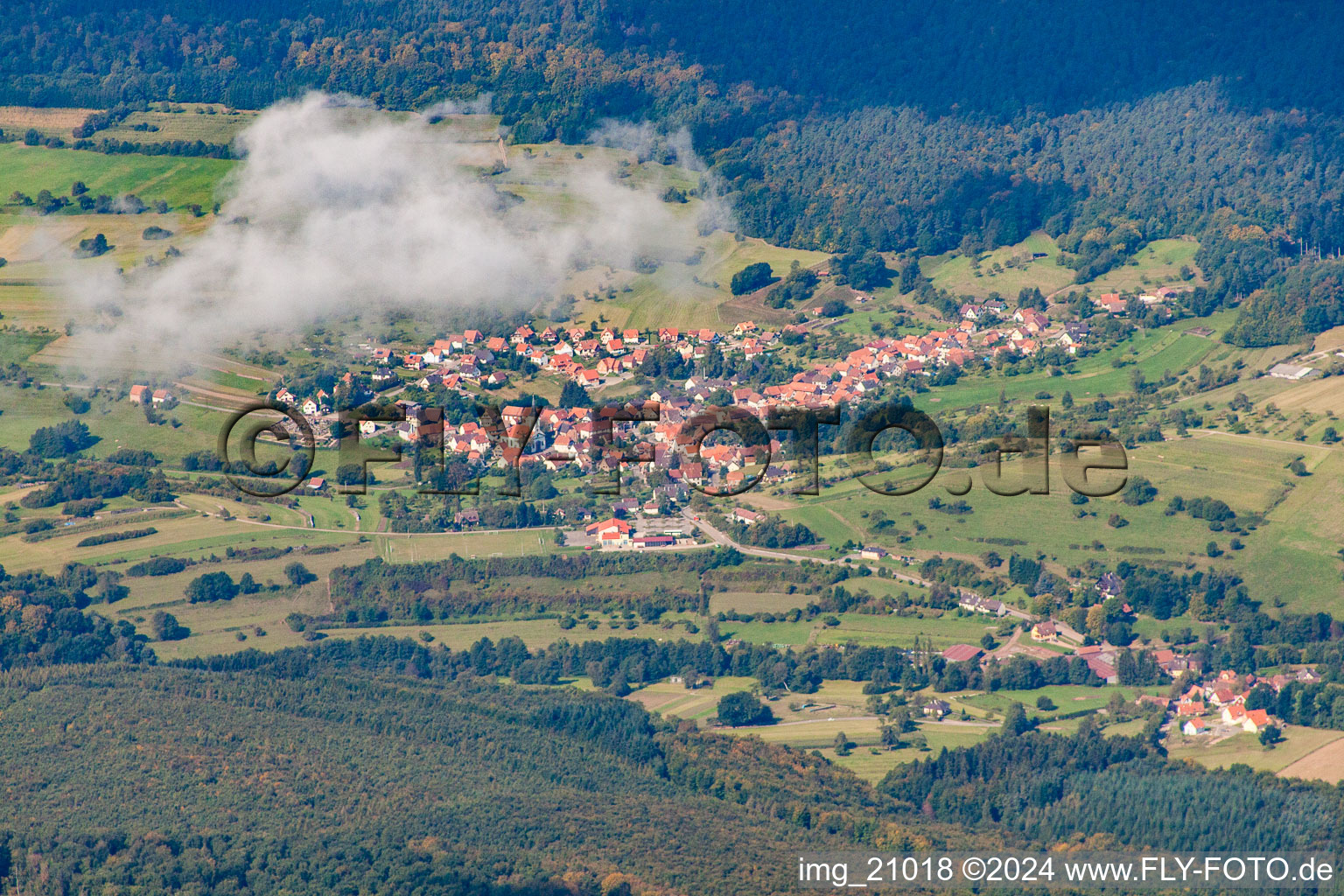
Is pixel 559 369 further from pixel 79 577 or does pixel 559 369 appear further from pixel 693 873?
pixel 693 873

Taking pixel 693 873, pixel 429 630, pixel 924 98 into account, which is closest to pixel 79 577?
pixel 429 630

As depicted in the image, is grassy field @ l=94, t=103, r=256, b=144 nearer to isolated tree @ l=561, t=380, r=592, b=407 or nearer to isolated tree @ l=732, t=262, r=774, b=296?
isolated tree @ l=732, t=262, r=774, b=296

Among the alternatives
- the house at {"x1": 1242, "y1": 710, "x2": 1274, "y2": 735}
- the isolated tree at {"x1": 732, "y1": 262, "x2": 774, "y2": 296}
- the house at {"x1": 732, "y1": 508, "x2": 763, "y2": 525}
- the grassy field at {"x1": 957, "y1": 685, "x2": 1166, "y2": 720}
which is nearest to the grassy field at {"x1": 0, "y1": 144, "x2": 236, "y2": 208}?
the isolated tree at {"x1": 732, "y1": 262, "x2": 774, "y2": 296}

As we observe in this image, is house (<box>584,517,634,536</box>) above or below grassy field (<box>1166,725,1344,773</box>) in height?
above

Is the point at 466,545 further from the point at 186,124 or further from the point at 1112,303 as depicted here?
the point at 186,124

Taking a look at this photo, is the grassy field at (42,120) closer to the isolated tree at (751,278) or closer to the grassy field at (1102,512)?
the isolated tree at (751,278)

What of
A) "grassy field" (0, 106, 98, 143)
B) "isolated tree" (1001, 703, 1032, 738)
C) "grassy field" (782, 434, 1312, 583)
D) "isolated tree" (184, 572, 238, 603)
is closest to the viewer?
"isolated tree" (1001, 703, 1032, 738)
